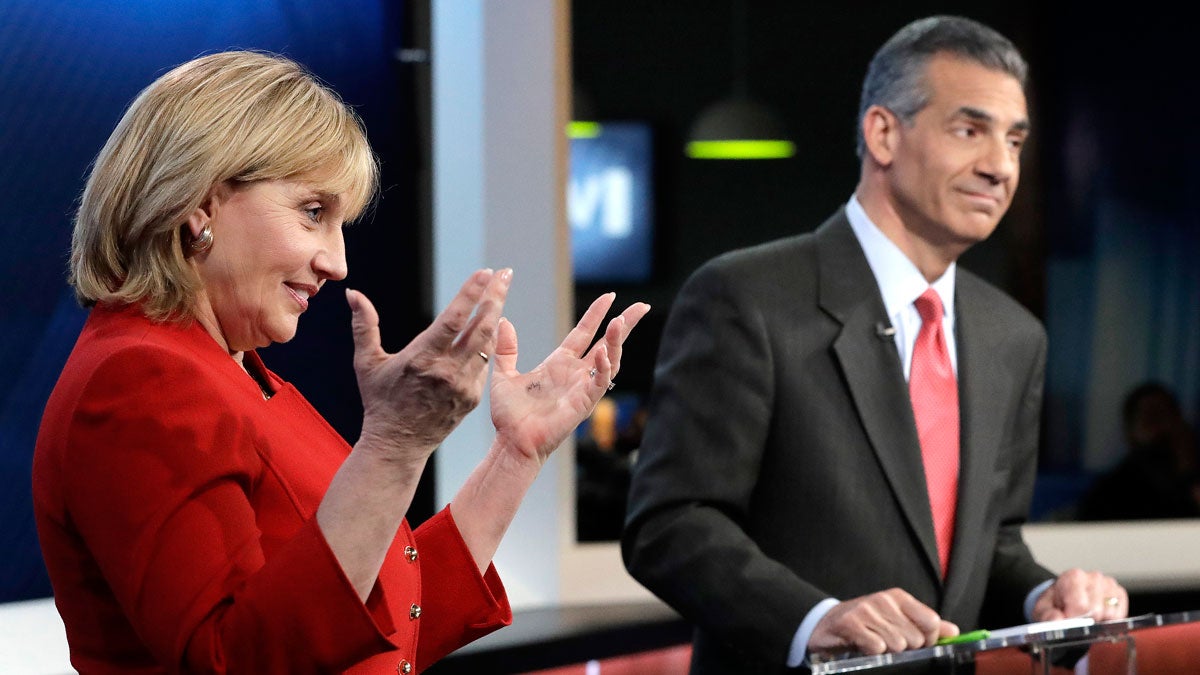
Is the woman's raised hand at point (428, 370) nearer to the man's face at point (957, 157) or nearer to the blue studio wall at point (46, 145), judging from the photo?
the man's face at point (957, 157)

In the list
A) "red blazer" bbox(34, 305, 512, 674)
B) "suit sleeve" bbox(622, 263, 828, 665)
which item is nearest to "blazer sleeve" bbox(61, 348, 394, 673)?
"red blazer" bbox(34, 305, 512, 674)

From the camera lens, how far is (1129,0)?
6555mm

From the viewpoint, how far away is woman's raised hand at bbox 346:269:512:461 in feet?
3.58

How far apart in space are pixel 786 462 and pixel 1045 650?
53 centimetres

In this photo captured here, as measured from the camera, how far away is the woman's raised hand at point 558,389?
4.76ft

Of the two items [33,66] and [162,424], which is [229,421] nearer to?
[162,424]

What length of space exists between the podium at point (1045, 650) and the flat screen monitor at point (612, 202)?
5091 millimetres

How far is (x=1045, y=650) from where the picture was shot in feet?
4.94

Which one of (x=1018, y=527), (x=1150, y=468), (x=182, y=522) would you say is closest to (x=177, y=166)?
(x=182, y=522)

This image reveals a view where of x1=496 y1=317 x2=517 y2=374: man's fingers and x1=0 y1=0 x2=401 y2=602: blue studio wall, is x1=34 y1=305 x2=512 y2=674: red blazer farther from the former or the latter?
x1=0 y1=0 x2=401 y2=602: blue studio wall

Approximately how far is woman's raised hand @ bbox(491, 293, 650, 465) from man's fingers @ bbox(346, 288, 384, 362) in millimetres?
345

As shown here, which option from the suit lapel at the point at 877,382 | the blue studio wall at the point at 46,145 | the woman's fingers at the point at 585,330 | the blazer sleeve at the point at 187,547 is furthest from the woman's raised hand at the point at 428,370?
the blue studio wall at the point at 46,145

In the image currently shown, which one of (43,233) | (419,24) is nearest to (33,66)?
(43,233)

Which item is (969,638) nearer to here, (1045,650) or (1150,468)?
(1045,650)
